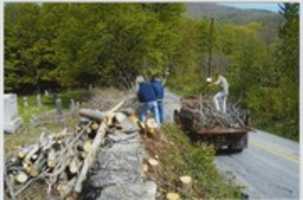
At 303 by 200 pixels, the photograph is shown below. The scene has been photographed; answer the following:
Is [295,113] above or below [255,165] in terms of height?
above

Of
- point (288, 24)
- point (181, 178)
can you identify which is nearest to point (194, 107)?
point (181, 178)

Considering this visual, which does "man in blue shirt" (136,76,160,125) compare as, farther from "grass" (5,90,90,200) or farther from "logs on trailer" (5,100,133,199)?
"grass" (5,90,90,200)

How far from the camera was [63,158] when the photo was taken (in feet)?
13.8

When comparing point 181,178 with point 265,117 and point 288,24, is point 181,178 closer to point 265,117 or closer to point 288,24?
point 265,117

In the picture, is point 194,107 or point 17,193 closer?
point 17,193

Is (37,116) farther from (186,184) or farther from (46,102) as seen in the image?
(186,184)

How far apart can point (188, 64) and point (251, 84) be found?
1.50ft

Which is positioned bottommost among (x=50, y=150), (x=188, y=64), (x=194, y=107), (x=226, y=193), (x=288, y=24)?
(x=226, y=193)

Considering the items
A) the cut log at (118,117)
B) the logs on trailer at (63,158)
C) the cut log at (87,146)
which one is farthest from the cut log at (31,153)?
the cut log at (118,117)

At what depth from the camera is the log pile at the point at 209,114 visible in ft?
14.1

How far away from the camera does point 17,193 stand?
4.07 metres

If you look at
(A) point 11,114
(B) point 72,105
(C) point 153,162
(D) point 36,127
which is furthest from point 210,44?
(A) point 11,114

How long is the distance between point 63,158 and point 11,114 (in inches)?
17.2

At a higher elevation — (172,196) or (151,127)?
(151,127)
